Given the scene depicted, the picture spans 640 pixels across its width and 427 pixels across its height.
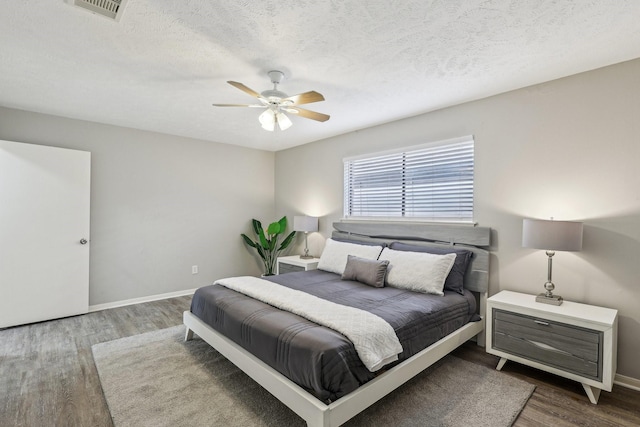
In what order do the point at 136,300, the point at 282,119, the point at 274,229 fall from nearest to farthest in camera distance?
the point at 282,119 < the point at 136,300 < the point at 274,229

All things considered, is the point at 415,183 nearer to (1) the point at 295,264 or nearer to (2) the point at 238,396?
(1) the point at 295,264

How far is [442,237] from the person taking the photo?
3447mm

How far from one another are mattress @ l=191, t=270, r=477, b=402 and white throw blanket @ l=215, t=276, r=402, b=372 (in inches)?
2.0

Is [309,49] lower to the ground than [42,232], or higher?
higher

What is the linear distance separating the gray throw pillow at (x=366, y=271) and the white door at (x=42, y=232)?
132 inches

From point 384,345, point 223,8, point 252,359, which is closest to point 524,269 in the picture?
point 384,345

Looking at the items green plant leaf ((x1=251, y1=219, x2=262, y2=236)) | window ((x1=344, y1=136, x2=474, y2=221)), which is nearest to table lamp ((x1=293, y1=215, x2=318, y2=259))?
window ((x1=344, y1=136, x2=474, y2=221))

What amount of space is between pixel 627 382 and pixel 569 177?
5.46 feet

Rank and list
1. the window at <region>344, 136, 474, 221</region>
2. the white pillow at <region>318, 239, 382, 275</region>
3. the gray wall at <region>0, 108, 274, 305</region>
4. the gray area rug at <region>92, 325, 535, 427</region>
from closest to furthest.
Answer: the gray area rug at <region>92, 325, 535, 427</region>
the window at <region>344, 136, 474, 221</region>
the white pillow at <region>318, 239, 382, 275</region>
the gray wall at <region>0, 108, 274, 305</region>

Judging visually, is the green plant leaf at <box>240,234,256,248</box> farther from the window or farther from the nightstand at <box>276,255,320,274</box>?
the window

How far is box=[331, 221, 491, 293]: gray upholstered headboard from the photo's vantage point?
123 inches

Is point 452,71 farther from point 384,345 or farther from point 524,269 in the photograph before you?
point 384,345

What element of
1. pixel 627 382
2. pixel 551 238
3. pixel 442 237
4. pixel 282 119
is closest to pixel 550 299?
pixel 551 238

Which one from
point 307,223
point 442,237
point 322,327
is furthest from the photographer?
point 307,223
